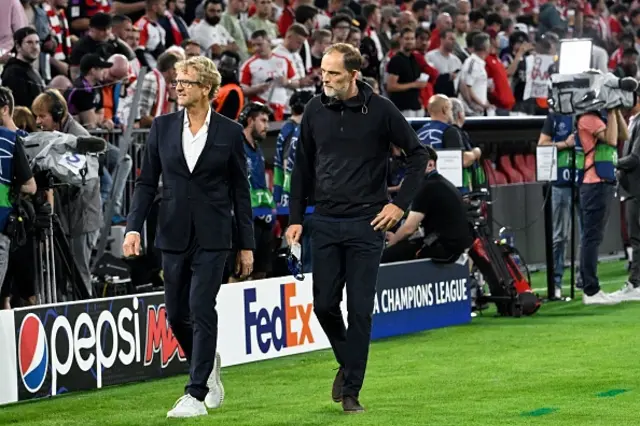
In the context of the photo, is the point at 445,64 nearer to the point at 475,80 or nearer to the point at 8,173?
the point at 475,80

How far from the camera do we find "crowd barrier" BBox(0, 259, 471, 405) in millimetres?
9953

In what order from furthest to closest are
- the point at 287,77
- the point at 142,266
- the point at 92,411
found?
1. the point at 287,77
2. the point at 142,266
3. the point at 92,411

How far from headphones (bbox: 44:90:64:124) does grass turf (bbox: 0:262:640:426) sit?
2.74 meters

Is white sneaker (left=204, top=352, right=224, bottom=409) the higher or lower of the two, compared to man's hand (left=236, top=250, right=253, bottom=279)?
lower

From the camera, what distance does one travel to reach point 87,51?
16656 millimetres

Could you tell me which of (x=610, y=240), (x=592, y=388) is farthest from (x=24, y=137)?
(x=610, y=240)

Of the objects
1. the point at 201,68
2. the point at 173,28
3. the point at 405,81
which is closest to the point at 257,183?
the point at 173,28

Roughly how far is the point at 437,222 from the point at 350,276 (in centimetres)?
573

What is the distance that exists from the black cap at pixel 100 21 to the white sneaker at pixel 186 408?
27.2ft

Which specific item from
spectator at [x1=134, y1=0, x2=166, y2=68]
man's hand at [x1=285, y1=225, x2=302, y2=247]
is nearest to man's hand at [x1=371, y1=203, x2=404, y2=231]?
man's hand at [x1=285, y1=225, x2=302, y2=247]

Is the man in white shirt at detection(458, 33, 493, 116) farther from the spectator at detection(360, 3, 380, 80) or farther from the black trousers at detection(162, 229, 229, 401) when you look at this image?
the black trousers at detection(162, 229, 229, 401)

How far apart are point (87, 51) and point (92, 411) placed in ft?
25.1

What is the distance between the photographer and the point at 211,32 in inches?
792

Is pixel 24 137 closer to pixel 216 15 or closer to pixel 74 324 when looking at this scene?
pixel 74 324
